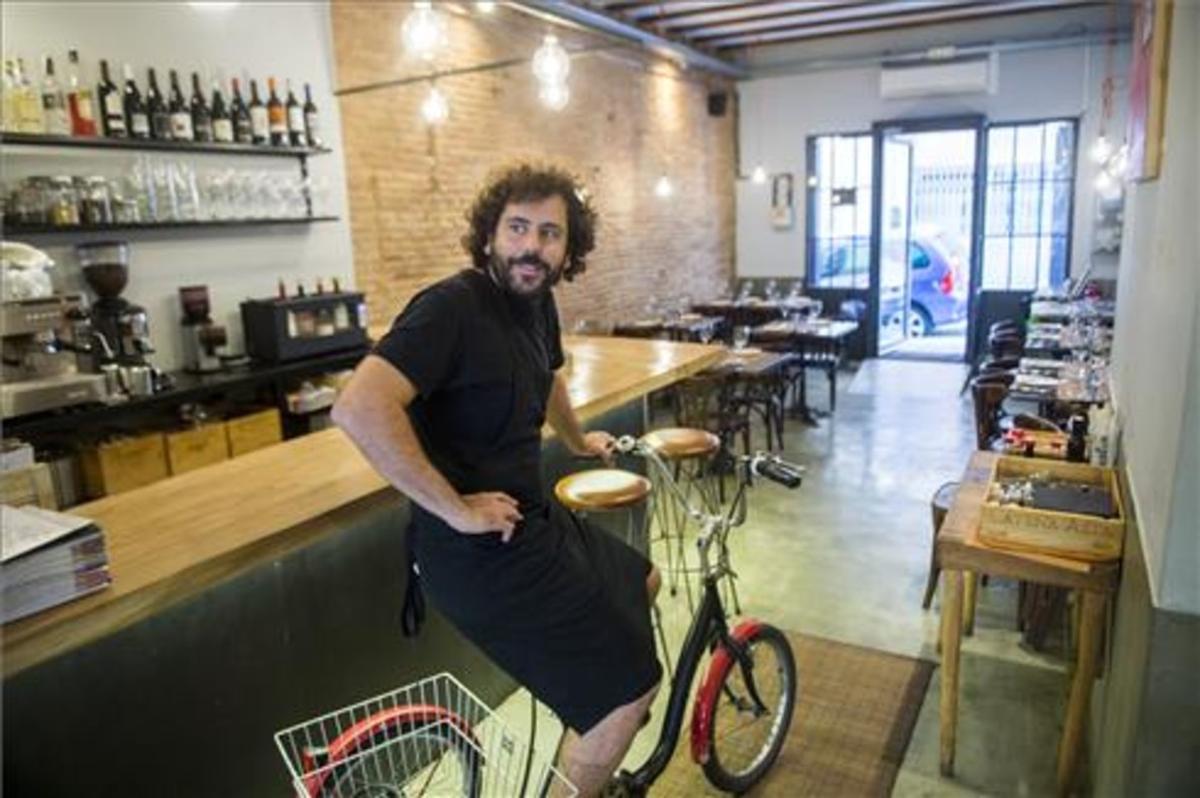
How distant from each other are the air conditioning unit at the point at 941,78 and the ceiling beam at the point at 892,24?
425mm

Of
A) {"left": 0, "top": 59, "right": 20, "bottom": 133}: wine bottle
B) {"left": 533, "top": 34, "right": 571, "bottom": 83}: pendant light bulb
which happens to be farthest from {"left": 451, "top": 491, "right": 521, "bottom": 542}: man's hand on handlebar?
{"left": 0, "top": 59, "right": 20, "bottom": 133}: wine bottle

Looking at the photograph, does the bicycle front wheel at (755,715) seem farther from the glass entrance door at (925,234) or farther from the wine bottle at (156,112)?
the glass entrance door at (925,234)

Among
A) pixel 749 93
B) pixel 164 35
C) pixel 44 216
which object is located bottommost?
pixel 44 216

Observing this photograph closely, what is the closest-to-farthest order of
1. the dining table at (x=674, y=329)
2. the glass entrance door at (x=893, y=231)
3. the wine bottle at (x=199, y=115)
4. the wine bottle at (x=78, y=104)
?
1. the wine bottle at (x=78, y=104)
2. the wine bottle at (x=199, y=115)
3. the dining table at (x=674, y=329)
4. the glass entrance door at (x=893, y=231)

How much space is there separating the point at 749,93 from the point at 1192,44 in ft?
29.4

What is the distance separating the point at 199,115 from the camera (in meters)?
4.26

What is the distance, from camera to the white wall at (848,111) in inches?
340

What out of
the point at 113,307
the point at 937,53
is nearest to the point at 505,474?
the point at 113,307

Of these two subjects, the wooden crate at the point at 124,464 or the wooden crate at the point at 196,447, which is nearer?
the wooden crate at the point at 124,464

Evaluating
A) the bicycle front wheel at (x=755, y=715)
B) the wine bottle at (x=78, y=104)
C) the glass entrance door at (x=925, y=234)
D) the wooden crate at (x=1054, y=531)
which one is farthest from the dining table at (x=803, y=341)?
the wine bottle at (x=78, y=104)

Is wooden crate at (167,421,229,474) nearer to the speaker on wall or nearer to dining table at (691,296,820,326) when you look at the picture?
dining table at (691,296,820,326)

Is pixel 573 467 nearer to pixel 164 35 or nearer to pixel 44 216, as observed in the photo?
pixel 44 216

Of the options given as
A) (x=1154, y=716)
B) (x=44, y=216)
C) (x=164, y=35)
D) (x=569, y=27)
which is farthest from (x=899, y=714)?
(x=569, y=27)

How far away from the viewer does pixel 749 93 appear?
10.2 meters
